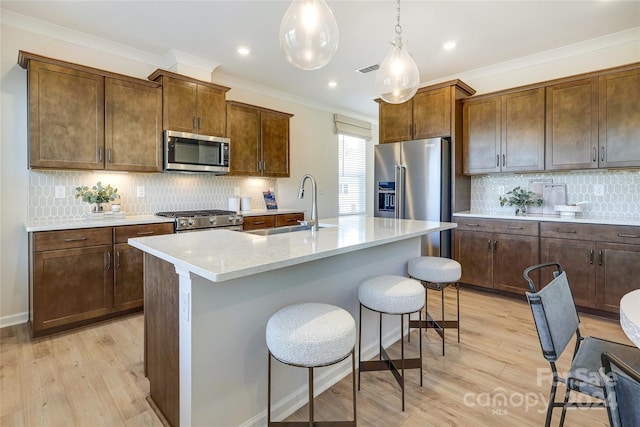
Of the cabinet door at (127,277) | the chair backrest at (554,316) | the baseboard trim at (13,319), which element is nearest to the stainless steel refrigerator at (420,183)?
the chair backrest at (554,316)

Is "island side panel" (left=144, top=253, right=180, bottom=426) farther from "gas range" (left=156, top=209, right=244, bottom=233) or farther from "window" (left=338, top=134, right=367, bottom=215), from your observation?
"window" (left=338, top=134, right=367, bottom=215)

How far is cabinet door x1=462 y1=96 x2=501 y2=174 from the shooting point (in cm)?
392

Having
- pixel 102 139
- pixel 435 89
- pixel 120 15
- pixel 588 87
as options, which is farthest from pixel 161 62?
pixel 588 87

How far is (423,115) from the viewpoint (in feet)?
13.8

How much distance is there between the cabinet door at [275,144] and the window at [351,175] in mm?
1710

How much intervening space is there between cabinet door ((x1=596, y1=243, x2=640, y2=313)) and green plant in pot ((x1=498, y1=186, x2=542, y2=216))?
937mm

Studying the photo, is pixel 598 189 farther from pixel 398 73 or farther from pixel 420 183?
pixel 398 73

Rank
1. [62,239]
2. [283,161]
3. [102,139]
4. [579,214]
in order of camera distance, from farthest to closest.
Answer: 1. [283,161]
2. [579,214]
3. [102,139]
4. [62,239]

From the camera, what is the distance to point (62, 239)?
2695mm

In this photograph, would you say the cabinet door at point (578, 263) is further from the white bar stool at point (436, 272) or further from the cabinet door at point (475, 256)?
the white bar stool at point (436, 272)

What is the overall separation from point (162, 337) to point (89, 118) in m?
2.51

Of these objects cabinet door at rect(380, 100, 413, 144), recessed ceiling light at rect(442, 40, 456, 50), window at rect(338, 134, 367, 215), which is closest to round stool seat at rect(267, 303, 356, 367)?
recessed ceiling light at rect(442, 40, 456, 50)

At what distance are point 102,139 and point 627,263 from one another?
5.13m

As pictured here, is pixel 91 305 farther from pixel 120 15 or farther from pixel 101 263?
pixel 120 15
